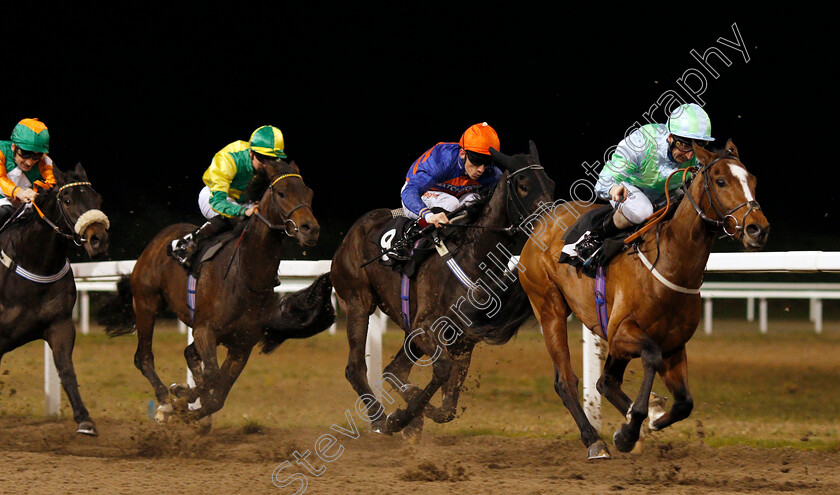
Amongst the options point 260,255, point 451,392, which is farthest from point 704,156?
point 260,255

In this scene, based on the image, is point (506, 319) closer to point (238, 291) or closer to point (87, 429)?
point (238, 291)

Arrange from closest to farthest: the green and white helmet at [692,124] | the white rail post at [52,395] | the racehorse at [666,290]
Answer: the racehorse at [666,290]
the green and white helmet at [692,124]
the white rail post at [52,395]

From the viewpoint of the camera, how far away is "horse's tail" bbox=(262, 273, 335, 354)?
6.46 m

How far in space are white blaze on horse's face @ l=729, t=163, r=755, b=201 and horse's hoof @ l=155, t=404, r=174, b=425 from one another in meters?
4.00

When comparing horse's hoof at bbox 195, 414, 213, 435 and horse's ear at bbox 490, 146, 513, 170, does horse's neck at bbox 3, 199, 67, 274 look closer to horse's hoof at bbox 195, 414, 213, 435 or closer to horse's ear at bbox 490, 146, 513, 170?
horse's hoof at bbox 195, 414, 213, 435

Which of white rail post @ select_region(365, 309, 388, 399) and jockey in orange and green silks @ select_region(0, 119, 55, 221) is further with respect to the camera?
white rail post @ select_region(365, 309, 388, 399)

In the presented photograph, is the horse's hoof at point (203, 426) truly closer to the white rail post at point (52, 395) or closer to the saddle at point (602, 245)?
the white rail post at point (52, 395)

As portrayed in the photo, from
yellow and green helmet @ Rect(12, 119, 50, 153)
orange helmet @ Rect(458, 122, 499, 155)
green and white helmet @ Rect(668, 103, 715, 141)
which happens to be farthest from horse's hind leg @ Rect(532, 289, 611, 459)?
yellow and green helmet @ Rect(12, 119, 50, 153)

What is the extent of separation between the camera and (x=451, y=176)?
584cm

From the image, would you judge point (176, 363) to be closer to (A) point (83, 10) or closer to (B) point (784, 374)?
(B) point (784, 374)

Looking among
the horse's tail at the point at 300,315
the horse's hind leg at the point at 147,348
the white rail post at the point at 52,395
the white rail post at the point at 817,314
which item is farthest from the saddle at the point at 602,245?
the white rail post at the point at 817,314

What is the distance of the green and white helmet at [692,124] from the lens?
4.50m

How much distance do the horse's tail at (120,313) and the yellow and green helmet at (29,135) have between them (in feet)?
5.22

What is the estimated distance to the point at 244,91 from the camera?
619 inches
